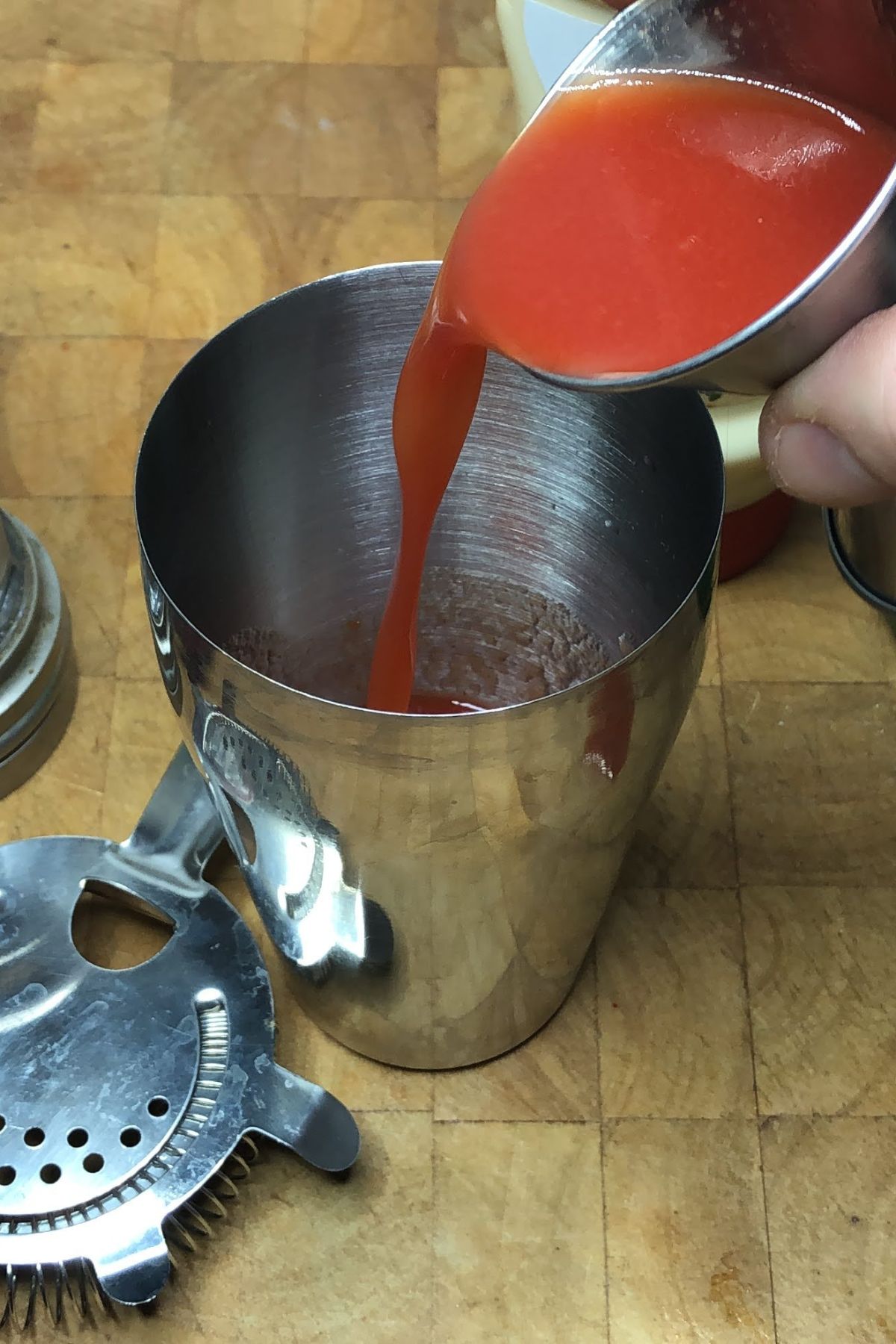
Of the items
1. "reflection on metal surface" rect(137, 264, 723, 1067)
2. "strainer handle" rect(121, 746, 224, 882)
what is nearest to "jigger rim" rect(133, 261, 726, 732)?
"reflection on metal surface" rect(137, 264, 723, 1067)

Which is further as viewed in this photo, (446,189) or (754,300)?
(446,189)

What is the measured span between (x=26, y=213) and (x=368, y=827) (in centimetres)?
57

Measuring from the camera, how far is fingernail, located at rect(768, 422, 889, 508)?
1.17 ft

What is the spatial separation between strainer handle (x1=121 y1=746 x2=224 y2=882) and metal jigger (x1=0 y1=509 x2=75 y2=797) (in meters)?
0.07

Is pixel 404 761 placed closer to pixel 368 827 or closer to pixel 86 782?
pixel 368 827

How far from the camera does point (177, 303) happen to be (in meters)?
0.80

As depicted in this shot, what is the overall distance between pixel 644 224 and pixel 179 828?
0.36m

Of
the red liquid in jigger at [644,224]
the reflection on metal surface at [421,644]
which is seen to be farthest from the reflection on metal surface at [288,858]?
the red liquid in jigger at [644,224]

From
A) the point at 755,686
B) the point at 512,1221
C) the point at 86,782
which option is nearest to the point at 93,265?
the point at 86,782

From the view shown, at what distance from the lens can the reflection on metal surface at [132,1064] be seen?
21.2 inches

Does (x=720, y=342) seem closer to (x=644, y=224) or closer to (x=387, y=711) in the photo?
(x=644, y=224)

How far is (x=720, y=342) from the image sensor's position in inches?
13.1

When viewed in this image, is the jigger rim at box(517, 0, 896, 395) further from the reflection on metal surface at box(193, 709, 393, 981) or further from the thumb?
the reflection on metal surface at box(193, 709, 393, 981)

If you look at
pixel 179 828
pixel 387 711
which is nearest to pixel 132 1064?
pixel 179 828
